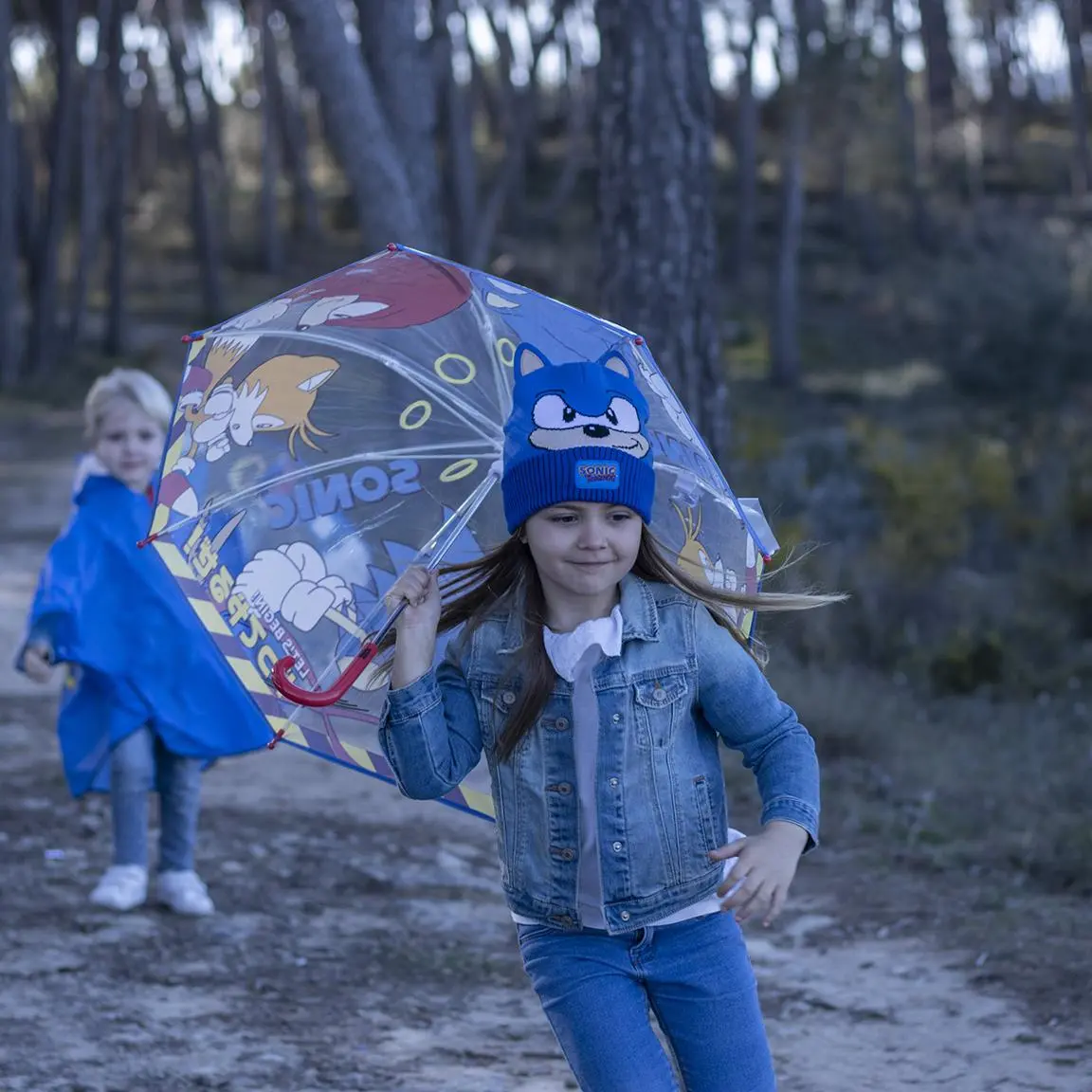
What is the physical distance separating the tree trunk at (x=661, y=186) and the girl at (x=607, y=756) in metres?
4.37

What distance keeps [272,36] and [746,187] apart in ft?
33.1

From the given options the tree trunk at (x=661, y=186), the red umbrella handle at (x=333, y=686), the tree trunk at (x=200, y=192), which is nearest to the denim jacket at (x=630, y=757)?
the red umbrella handle at (x=333, y=686)

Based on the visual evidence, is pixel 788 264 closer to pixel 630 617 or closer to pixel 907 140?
pixel 907 140

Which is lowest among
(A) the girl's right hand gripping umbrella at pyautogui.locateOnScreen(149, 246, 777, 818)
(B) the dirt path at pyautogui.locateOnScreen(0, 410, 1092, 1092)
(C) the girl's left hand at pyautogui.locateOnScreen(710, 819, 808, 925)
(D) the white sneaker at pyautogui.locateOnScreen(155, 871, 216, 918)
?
(B) the dirt path at pyautogui.locateOnScreen(0, 410, 1092, 1092)

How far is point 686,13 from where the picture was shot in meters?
6.88

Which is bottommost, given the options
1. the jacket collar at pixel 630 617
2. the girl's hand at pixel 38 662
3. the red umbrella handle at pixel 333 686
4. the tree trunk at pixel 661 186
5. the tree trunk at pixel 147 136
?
the girl's hand at pixel 38 662

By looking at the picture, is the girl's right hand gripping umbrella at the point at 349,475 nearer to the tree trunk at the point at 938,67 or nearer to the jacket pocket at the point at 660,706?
the jacket pocket at the point at 660,706

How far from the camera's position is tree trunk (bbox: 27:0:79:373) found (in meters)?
25.1

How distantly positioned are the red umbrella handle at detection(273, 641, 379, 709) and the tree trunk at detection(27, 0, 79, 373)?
23.9m

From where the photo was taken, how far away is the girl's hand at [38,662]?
449cm

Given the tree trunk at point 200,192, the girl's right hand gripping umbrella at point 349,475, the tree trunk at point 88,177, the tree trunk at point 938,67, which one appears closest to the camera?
the girl's right hand gripping umbrella at point 349,475

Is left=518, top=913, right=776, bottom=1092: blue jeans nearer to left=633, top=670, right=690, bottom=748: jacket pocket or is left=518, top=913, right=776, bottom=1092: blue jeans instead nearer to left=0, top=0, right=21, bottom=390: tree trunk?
left=633, top=670, right=690, bottom=748: jacket pocket

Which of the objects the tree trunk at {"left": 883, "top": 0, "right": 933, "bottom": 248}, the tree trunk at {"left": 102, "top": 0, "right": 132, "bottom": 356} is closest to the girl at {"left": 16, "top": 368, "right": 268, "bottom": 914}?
the tree trunk at {"left": 102, "top": 0, "right": 132, "bottom": 356}

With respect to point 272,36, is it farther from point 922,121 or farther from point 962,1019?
point 962,1019
